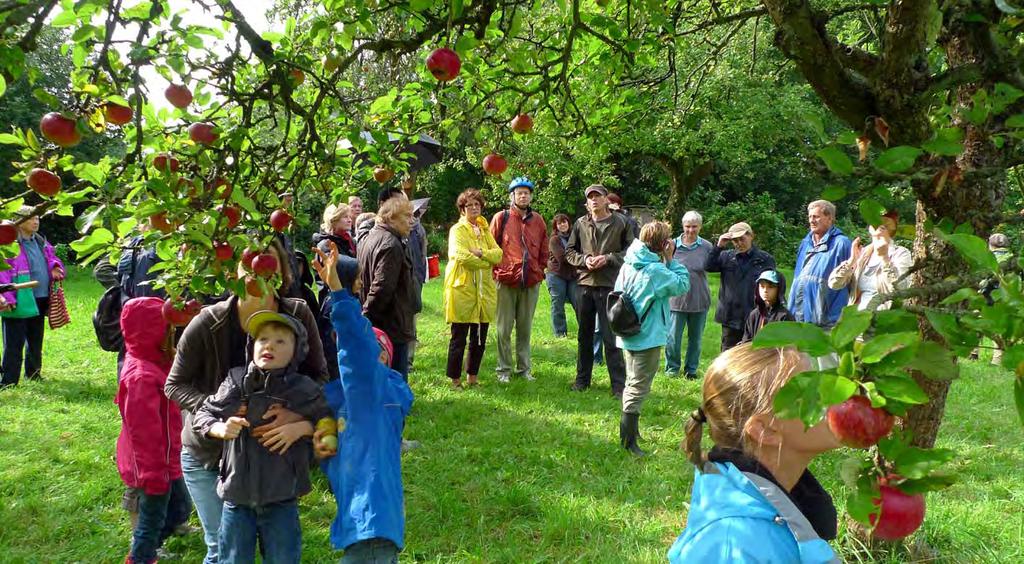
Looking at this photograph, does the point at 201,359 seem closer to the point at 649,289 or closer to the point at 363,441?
the point at 363,441

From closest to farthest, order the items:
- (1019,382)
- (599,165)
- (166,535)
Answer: (1019,382) → (166,535) → (599,165)

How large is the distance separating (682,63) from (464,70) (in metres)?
10.9

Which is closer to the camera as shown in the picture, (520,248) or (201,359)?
(201,359)

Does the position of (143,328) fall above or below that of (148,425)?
above

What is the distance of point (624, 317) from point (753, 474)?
312 centimetres

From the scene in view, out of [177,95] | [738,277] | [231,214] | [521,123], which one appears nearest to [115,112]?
[177,95]

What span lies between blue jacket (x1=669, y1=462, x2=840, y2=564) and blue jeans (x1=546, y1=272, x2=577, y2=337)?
6.10 m

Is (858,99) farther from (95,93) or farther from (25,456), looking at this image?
(25,456)

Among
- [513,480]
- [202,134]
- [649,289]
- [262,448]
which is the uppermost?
[202,134]

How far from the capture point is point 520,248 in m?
6.39

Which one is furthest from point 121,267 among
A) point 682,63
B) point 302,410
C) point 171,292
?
point 682,63

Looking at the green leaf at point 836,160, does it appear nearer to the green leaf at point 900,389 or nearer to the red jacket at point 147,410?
the green leaf at point 900,389

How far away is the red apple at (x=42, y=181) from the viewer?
165 cm

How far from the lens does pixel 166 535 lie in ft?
10.7
